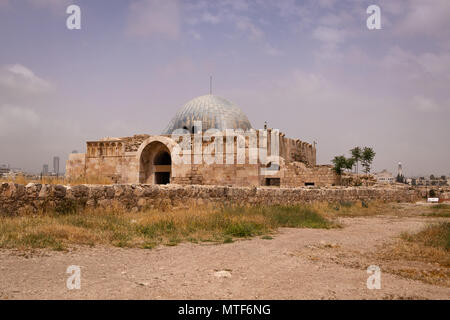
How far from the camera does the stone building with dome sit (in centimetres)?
1677

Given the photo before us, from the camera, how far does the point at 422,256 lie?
4750 millimetres

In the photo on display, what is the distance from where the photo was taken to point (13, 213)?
6.00m

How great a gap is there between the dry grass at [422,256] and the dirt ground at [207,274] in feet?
0.64

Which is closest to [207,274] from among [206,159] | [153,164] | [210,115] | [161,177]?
[206,159]

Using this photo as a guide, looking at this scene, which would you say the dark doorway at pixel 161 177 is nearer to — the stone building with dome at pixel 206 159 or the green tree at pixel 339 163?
the stone building with dome at pixel 206 159

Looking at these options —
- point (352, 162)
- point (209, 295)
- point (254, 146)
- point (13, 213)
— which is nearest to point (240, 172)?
point (254, 146)

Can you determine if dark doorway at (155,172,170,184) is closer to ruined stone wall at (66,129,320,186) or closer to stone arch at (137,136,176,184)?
stone arch at (137,136,176,184)

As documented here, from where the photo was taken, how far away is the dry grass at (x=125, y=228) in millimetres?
4836

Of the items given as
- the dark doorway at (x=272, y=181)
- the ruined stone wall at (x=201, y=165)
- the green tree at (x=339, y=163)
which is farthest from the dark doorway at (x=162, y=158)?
the green tree at (x=339, y=163)

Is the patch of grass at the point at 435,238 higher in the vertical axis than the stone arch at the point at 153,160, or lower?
lower
